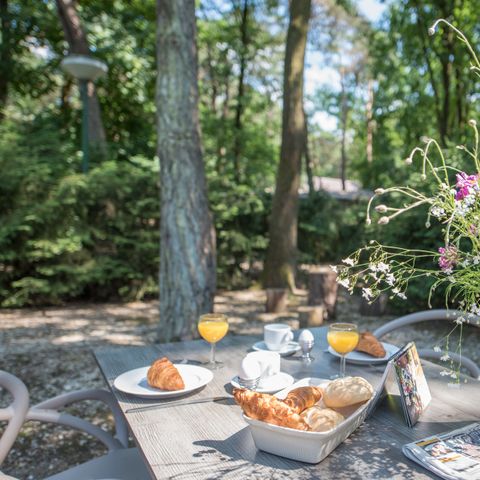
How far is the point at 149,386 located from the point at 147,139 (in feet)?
32.2

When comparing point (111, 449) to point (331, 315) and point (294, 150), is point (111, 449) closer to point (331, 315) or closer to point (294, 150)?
point (331, 315)

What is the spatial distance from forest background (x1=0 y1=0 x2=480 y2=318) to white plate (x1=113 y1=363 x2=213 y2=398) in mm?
4467

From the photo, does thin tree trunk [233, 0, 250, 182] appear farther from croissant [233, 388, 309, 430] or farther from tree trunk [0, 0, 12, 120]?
croissant [233, 388, 309, 430]

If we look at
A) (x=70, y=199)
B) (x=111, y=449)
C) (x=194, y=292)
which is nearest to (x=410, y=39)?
(x=70, y=199)

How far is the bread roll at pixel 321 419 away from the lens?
1064mm

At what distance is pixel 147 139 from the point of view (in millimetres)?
10727

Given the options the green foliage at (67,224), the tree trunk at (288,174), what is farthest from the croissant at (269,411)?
the tree trunk at (288,174)

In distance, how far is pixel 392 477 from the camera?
3.32 feet

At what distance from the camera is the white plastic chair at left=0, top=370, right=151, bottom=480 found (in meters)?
1.48

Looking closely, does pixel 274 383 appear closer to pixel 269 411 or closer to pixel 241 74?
pixel 269 411

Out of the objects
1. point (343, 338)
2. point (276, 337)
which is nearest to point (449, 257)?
point (343, 338)

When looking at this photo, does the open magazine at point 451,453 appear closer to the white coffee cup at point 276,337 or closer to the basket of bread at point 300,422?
the basket of bread at point 300,422

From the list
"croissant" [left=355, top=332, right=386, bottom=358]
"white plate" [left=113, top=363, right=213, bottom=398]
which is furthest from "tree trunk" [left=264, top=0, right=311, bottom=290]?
"white plate" [left=113, top=363, right=213, bottom=398]

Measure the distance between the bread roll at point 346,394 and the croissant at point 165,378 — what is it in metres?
0.46
